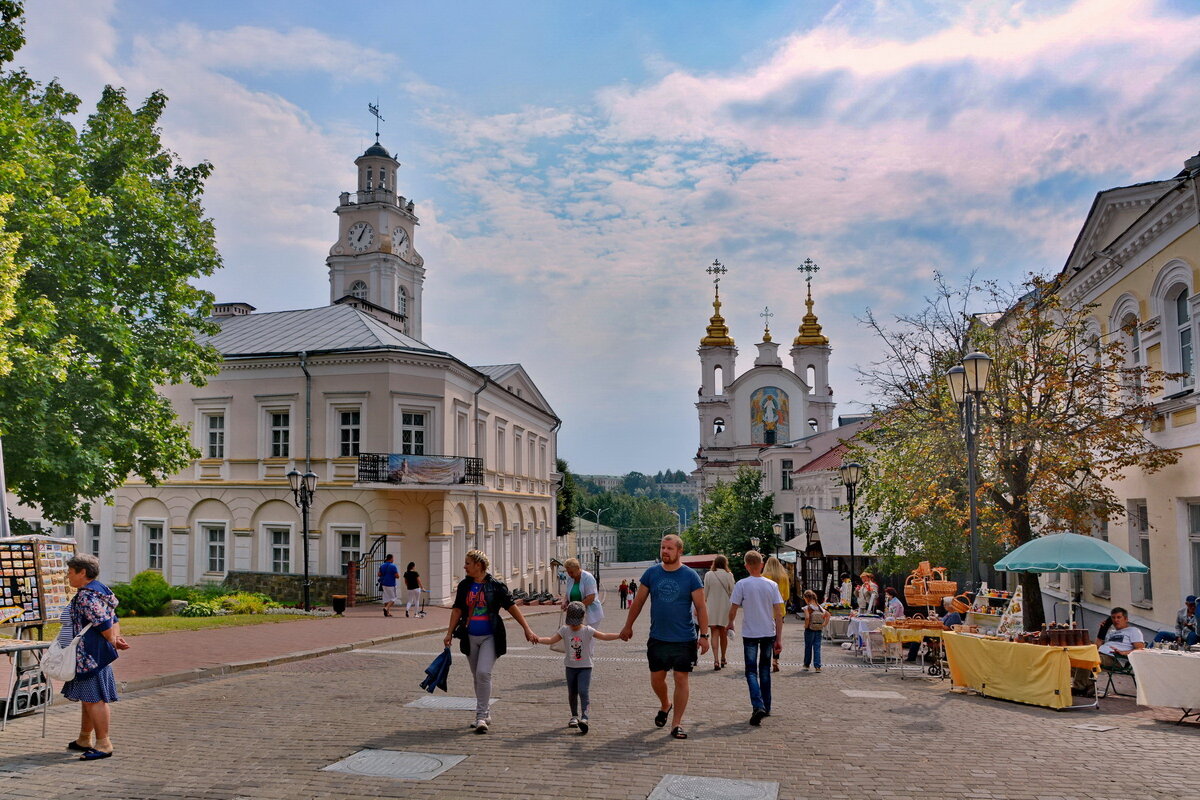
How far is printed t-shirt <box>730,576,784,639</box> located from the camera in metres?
9.27

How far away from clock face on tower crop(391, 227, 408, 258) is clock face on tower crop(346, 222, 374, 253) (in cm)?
133

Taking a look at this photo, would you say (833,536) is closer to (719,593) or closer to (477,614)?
(719,593)

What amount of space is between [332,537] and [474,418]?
695 centimetres

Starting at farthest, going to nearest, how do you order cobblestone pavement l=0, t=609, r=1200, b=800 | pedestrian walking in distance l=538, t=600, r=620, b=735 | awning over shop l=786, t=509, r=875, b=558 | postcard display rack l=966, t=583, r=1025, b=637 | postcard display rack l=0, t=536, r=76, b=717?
awning over shop l=786, t=509, r=875, b=558, postcard display rack l=966, t=583, r=1025, b=637, postcard display rack l=0, t=536, r=76, b=717, pedestrian walking in distance l=538, t=600, r=620, b=735, cobblestone pavement l=0, t=609, r=1200, b=800

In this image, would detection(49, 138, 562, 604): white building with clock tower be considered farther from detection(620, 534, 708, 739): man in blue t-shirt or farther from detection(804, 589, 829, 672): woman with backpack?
detection(620, 534, 708, 739): man in blue t-shirt

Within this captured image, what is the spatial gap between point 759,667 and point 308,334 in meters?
27.1

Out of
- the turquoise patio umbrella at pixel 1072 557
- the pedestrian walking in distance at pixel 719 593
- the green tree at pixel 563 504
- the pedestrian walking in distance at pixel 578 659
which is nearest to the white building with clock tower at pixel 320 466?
the pedestrian walking in distance at pixel 719 593

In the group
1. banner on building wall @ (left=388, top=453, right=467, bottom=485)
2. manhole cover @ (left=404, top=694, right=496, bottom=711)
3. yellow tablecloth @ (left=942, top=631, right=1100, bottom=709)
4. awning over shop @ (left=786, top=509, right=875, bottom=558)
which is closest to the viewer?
manhole cover @ (left=404, top=694, right=496, bottom=711)

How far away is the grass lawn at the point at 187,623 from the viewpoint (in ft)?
59.8

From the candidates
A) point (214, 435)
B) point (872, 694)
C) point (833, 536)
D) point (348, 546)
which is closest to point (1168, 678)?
point (872, 694)


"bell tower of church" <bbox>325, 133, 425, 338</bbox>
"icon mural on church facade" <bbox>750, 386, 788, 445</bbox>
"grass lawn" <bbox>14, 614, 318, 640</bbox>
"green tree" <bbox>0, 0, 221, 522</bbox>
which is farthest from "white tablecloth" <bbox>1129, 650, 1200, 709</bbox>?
"icon mural on church facade" <bbox>750, 386, 788, 445</bbox>

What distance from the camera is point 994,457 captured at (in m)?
18.1

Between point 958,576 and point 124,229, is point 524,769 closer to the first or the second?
point 124,229

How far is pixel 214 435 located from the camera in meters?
32.8
